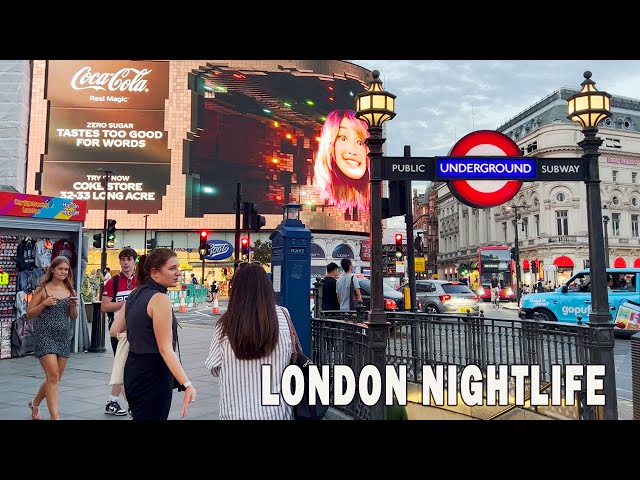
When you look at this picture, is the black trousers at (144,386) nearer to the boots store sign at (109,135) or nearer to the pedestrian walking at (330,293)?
the pedestrian walking at (330,293)

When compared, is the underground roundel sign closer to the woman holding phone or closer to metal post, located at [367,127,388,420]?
metal post, located at [367,127,388,420]

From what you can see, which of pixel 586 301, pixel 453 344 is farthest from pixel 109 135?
pixel 453 344

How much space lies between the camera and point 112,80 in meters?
58.6

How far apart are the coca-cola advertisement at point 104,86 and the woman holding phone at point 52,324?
57.9 m

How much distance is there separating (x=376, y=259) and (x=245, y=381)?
330 cm

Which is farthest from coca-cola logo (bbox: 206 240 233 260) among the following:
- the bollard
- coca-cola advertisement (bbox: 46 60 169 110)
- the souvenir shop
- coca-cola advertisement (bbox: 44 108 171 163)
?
the bollard

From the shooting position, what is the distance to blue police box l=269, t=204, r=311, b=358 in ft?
21.7

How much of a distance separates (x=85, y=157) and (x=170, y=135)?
994 cm

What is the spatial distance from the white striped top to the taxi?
40.5ft

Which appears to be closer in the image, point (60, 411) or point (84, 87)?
point (60, 411)

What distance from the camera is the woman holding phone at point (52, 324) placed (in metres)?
5.35
